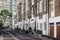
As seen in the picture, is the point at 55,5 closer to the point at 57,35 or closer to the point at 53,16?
the point at 53,16

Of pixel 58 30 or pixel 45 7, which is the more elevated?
pixel 45 7

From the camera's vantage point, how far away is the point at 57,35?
41062mm

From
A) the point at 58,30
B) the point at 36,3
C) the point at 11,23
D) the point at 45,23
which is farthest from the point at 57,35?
the point at 11,23

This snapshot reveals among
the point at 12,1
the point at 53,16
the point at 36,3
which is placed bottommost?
the point at 53,16

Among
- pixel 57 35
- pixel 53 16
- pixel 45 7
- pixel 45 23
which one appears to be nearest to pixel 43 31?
pixel 45 23

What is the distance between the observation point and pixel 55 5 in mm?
43125

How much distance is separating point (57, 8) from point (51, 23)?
18.5 feet

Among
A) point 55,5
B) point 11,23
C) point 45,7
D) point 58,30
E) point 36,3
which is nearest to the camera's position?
point 58,30

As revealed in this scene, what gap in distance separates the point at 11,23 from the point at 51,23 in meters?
131

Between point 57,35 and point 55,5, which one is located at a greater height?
point 55,5

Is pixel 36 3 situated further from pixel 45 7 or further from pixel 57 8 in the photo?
pixel 57 8

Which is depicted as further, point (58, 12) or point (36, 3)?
point (36, 3)

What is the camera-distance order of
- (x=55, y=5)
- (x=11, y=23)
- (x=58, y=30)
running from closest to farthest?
(x=58, y=30), (x=55, y=5), (x=11, y=23)

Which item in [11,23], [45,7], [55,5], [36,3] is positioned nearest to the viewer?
[55,5]
